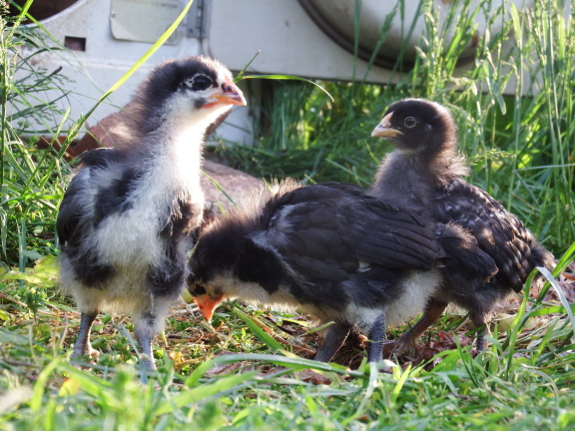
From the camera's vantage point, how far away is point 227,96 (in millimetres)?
2584

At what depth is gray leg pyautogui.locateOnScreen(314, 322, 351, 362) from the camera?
2934mm

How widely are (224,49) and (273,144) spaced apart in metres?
0.89

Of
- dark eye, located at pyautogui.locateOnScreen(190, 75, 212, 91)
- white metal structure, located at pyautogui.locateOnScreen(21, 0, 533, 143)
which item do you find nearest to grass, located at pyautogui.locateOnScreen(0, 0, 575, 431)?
white metal structure, located at pyautogui.locateOnScreen(21, 0, 533, 143)

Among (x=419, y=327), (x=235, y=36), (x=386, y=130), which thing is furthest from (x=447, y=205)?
(x=235, y=36)

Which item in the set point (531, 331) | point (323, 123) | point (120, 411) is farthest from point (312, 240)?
point (323, 123)

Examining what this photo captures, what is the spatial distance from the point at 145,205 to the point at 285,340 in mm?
1113

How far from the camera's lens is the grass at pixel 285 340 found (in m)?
1.78

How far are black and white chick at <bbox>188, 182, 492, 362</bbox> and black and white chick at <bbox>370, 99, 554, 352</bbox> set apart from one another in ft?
0.56

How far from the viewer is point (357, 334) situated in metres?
3.20

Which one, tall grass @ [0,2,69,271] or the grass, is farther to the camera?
tall grass @ [0,2,69,271]

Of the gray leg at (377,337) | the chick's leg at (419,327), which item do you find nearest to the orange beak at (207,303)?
the gray leg at (377,337)

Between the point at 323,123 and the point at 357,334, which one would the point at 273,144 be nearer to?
the point at 323,123

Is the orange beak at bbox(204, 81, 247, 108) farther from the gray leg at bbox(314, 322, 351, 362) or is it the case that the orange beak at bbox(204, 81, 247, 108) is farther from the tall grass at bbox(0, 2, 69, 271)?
the gray leg at bbox(314, 322, 351, 362)

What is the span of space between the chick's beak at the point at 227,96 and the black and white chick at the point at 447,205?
33.3 inches
